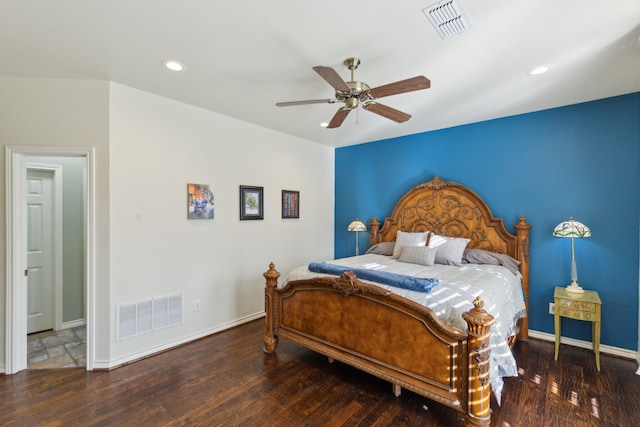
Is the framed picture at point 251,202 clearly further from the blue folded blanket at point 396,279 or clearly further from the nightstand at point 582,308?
the nightstand at point 582,308

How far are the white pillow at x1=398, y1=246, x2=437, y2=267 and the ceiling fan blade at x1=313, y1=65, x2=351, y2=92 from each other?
213 centimetres

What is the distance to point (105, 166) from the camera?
2789 millimetres

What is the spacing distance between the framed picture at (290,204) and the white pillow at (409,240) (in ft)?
5.25

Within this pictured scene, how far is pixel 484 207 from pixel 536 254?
78cm

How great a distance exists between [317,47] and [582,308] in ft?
11.1

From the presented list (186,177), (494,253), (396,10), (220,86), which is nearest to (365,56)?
(396,10)

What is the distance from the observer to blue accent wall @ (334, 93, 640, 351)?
3.08 meters

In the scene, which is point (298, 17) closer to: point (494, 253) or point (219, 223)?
point (219, 223)

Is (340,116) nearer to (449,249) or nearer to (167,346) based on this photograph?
(449,249)

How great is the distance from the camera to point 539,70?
2551 mm

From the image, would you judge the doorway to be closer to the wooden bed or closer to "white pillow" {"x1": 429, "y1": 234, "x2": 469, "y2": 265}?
the wooden bed

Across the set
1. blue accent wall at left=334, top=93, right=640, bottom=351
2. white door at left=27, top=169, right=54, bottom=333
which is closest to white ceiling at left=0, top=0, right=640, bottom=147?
blue accent wall at left=334, top=93, right=640, bottom=351

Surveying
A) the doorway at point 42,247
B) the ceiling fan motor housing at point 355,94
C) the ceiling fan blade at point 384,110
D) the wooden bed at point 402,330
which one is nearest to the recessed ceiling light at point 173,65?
the ceiling fan motor housing at point 355,94

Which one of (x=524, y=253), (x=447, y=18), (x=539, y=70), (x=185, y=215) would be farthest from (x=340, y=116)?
(x=524, y=253)
